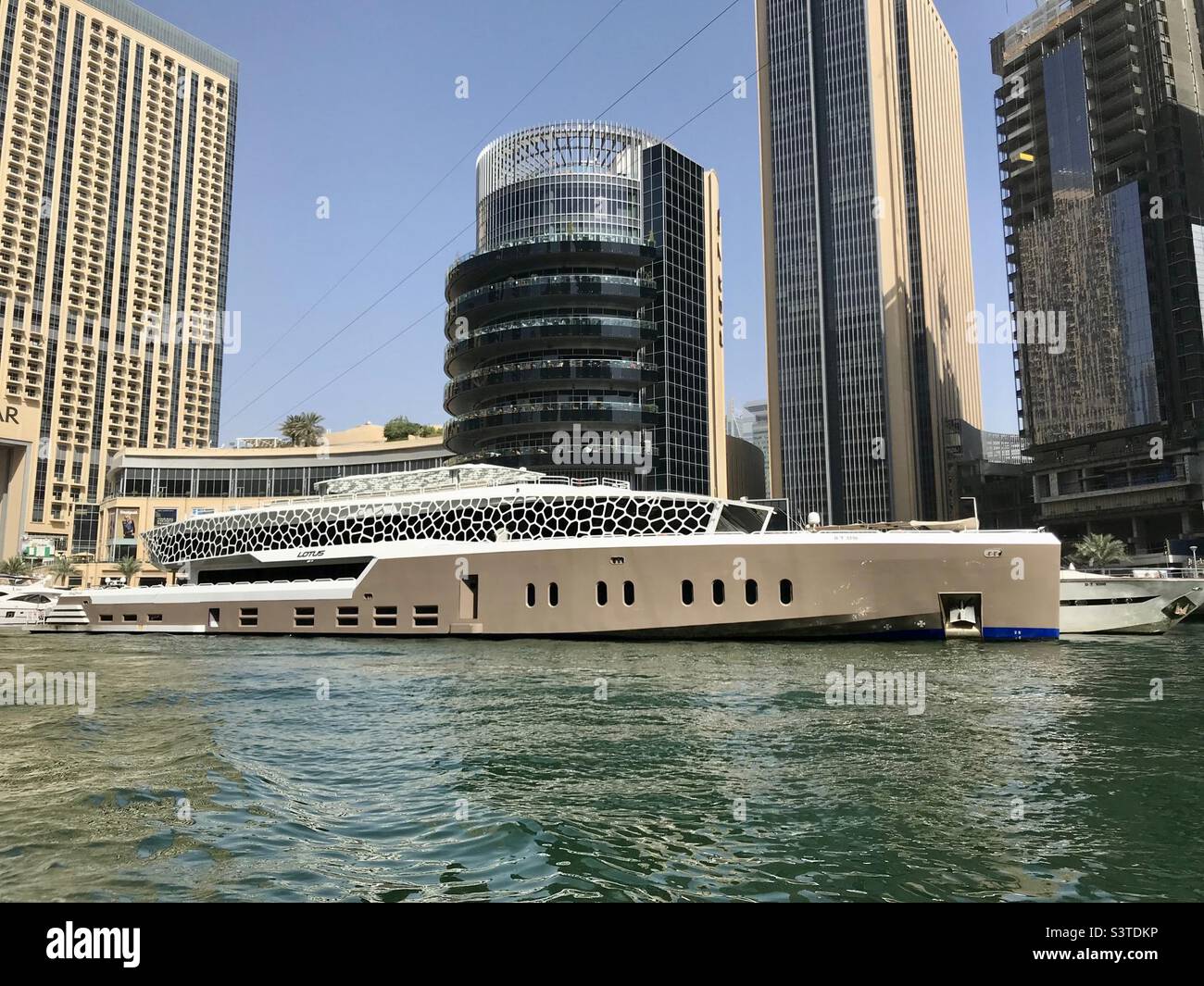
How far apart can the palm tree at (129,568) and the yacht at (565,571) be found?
154 feet

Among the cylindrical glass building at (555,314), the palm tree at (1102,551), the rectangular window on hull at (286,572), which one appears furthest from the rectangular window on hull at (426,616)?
the palm tree at (1102,551)

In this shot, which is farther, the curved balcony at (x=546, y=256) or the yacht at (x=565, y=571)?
the curved balcony at (x=546, y=256)

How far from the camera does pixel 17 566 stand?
92812mm

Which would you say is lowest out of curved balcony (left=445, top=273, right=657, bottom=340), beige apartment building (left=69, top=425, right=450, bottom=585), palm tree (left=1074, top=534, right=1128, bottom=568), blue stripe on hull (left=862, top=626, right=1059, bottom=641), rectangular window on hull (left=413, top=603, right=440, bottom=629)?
blue stripe on hull (left=862, top=626, right=1059, bottom=641)

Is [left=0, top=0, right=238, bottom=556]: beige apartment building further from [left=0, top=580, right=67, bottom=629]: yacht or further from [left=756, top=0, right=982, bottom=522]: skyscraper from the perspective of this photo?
[left=756, top=0, right=982, bottom=522]: skyscraper

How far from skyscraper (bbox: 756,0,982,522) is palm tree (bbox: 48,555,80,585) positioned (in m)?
94.3

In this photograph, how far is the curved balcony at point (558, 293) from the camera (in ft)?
256

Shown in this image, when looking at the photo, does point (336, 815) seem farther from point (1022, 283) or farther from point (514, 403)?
point (1022, 283)

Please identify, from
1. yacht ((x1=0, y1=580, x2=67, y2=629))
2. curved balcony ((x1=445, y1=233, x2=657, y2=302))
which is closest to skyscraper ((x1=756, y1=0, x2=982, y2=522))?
curved balcony ((x1=445, y1=233, x2=657, y2=302))

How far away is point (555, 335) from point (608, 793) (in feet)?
229

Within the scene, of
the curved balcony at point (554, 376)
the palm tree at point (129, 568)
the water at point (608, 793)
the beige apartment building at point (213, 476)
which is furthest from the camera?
the beige apartment building at point (213, 476)

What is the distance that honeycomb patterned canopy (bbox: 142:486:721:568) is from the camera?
36375 mm

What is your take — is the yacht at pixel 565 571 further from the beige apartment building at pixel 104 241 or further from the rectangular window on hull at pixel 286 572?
the beige apartment building at pixel 104 241
